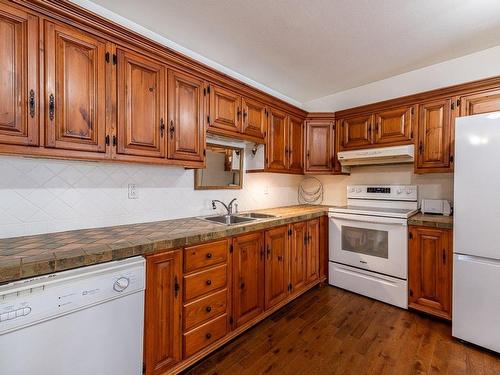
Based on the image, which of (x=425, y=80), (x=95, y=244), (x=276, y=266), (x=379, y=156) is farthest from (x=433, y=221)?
(x=95, y=244)

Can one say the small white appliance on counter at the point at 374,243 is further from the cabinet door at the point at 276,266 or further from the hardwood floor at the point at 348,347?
the cabinet door at the point at 276,266

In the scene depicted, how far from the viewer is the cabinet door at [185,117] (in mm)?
1825

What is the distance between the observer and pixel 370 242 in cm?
264

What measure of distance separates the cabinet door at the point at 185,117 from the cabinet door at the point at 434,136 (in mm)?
2232

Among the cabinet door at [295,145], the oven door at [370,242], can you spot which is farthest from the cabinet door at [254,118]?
the oven door at [370,242]

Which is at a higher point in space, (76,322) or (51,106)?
(51,106)

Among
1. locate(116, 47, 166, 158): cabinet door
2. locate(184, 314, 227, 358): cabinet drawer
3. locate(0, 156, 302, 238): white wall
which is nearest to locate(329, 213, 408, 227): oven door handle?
locate(0, 156, 302, 238): white wall

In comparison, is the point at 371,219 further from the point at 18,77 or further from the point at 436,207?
the point at 18,77

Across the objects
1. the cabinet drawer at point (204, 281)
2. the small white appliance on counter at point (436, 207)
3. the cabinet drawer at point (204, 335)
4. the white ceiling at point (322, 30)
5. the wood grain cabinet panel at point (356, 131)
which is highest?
the white ceiling at point (322, 30)

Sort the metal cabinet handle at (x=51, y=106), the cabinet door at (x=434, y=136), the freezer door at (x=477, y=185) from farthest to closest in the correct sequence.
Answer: the cabinet door at (x=434, y=136) → the freezer door at (x=477, y=185) → the metal cabinet handle at (x=51, y=106)

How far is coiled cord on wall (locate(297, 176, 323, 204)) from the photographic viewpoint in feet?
12.0

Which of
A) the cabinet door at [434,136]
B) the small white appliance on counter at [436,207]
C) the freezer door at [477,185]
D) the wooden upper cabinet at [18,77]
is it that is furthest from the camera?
the small white appliance on counter at [436,207]

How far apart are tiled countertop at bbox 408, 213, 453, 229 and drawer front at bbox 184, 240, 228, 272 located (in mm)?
1834

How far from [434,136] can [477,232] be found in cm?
105
